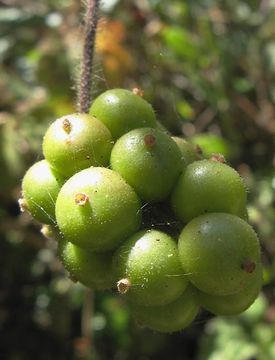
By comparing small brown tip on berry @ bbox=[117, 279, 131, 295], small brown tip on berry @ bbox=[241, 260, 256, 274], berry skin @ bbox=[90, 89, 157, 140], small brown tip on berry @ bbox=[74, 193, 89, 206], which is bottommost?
small brown tip on berry @ bbox=[117, 279, 131, 295]

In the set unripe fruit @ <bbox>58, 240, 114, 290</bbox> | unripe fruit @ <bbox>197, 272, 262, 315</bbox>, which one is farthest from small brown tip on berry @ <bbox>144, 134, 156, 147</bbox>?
unripe fruit @ <bbox>197, 272, 262, 315</bbox>

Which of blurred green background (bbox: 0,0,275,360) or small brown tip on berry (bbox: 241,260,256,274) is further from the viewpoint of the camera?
blurred green background (bbox: 0,0,275,360)

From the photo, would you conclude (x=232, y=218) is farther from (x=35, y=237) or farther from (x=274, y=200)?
(x=35, y=237)

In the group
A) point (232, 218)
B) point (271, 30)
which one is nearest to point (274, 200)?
point (271, 30)

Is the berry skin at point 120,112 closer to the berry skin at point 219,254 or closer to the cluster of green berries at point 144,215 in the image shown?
the cluster of green berries at point 144,215

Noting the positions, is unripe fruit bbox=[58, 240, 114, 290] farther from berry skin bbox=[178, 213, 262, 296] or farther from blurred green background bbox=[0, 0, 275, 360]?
blurred green background bbox=[0, 0, 275, 360]

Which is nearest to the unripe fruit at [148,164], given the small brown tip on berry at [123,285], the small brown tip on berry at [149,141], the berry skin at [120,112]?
the small brown tip on berry at [149,141]

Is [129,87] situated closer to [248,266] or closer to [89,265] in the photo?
[89,265]

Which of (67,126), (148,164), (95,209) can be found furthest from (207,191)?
(67,126)

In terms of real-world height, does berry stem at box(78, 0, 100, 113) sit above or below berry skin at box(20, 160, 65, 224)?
above

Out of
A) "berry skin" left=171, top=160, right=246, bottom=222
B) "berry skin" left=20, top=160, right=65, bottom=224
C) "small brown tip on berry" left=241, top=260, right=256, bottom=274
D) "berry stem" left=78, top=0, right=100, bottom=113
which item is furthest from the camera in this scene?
"berry stem" left=78, top=0, right=100, bottom=113
